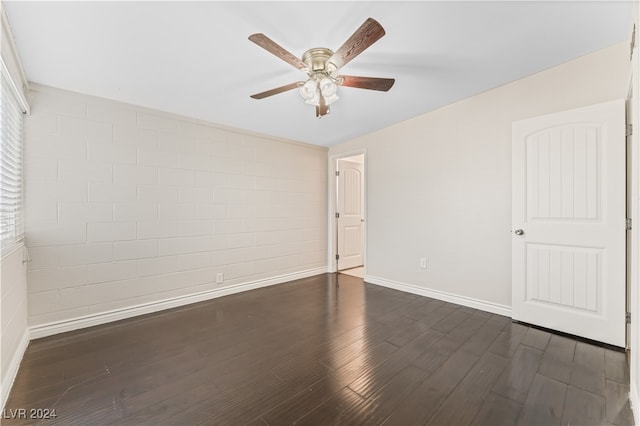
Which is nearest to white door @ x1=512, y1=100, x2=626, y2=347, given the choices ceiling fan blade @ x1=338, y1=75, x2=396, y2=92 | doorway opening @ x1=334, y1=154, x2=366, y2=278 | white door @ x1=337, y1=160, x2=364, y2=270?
ceiling fan blade @ x1=338, y1=75, x2=396, y2=92

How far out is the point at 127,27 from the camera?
1.79 metres

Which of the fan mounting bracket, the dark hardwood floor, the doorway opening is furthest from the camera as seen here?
the doorway opening

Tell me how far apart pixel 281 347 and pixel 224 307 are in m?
1.22

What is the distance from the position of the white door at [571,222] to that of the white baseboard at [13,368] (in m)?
4.04

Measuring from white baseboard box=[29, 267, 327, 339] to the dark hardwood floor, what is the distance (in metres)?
0.09

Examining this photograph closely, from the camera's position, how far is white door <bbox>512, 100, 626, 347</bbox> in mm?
2240

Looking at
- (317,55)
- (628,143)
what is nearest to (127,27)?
(317,55)

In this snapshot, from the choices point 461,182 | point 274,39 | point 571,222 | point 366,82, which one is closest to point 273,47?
point 274,39

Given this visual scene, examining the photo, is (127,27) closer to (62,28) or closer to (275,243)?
(62,28)

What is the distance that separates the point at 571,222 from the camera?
244 cm

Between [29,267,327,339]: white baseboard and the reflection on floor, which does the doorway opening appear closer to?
the reflection on floor

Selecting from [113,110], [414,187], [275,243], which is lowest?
[275,243]

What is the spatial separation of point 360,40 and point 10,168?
273cm

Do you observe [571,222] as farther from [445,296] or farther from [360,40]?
[360,40]
